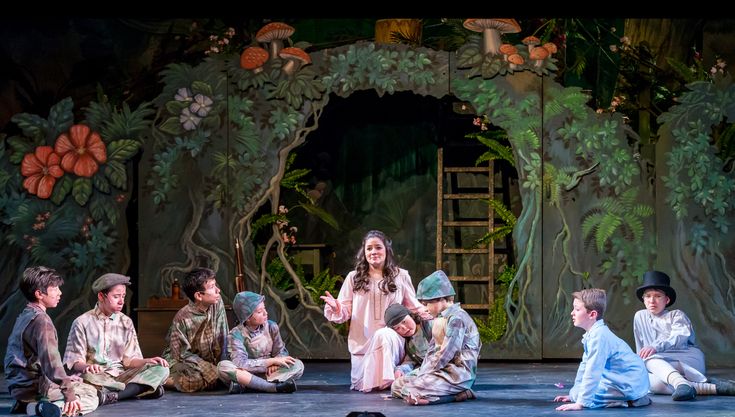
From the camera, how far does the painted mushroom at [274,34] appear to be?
10.0m

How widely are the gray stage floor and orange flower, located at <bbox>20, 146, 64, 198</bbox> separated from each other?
5.90ft

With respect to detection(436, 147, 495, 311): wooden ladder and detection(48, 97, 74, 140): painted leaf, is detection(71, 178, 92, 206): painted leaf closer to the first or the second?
detection(48, 97, 74, 140): painted leaf

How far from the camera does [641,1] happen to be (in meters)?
7.26

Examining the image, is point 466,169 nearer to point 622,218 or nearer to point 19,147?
point 622,218

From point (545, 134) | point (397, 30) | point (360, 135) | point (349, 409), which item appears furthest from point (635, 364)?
point (360, 135)

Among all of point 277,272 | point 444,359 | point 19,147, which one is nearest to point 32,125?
point 19,147

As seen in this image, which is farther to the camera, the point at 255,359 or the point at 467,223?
the point at 467,223

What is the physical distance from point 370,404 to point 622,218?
3297 mm

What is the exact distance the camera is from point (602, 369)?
7.26m

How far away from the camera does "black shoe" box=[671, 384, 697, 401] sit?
763cm

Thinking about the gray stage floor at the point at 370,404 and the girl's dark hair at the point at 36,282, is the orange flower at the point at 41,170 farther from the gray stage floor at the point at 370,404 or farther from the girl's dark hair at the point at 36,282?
the girl's dark hair at the point at 36,282

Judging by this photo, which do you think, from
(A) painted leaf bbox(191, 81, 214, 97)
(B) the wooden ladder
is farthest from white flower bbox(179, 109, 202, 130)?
(B) the wooden ladder

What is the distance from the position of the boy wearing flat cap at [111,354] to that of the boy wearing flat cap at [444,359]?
157 cm

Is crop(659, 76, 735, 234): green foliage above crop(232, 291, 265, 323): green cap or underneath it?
above
